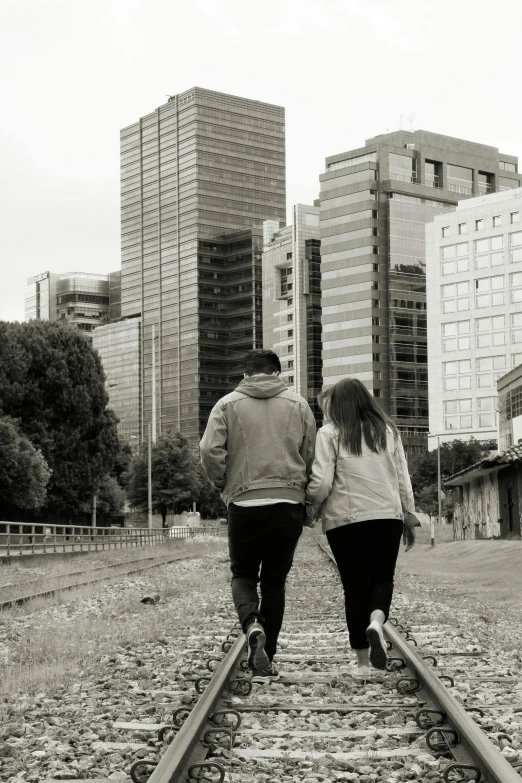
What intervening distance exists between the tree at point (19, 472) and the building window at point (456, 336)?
305ft

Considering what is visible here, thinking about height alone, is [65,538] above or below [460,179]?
below

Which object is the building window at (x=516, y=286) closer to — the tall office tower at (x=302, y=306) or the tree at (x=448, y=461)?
the tree at (x=448, y=461)

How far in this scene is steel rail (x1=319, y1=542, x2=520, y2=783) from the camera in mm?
4344

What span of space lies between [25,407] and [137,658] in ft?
169

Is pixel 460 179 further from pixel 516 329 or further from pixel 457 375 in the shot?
pixel 457 375

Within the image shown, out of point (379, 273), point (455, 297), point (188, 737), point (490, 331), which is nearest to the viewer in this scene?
point (188, 737)

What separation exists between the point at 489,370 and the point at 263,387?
131638 millimetres

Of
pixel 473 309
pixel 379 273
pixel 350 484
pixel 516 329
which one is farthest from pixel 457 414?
pixel 350 484

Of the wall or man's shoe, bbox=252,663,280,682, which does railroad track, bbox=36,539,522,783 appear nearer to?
man's shoe, bbox=252,663,280,682

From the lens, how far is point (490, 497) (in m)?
46.6

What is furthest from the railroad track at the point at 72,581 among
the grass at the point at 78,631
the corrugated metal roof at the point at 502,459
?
the corrugated metal roof at the point at 502,459

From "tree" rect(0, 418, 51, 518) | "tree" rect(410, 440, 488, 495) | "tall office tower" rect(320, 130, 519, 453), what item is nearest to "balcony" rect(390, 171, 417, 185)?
"tall office tower" rect(320, 130, 519, 453)


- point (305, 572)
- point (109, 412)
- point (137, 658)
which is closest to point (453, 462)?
point (109, 412)

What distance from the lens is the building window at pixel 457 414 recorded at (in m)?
134
